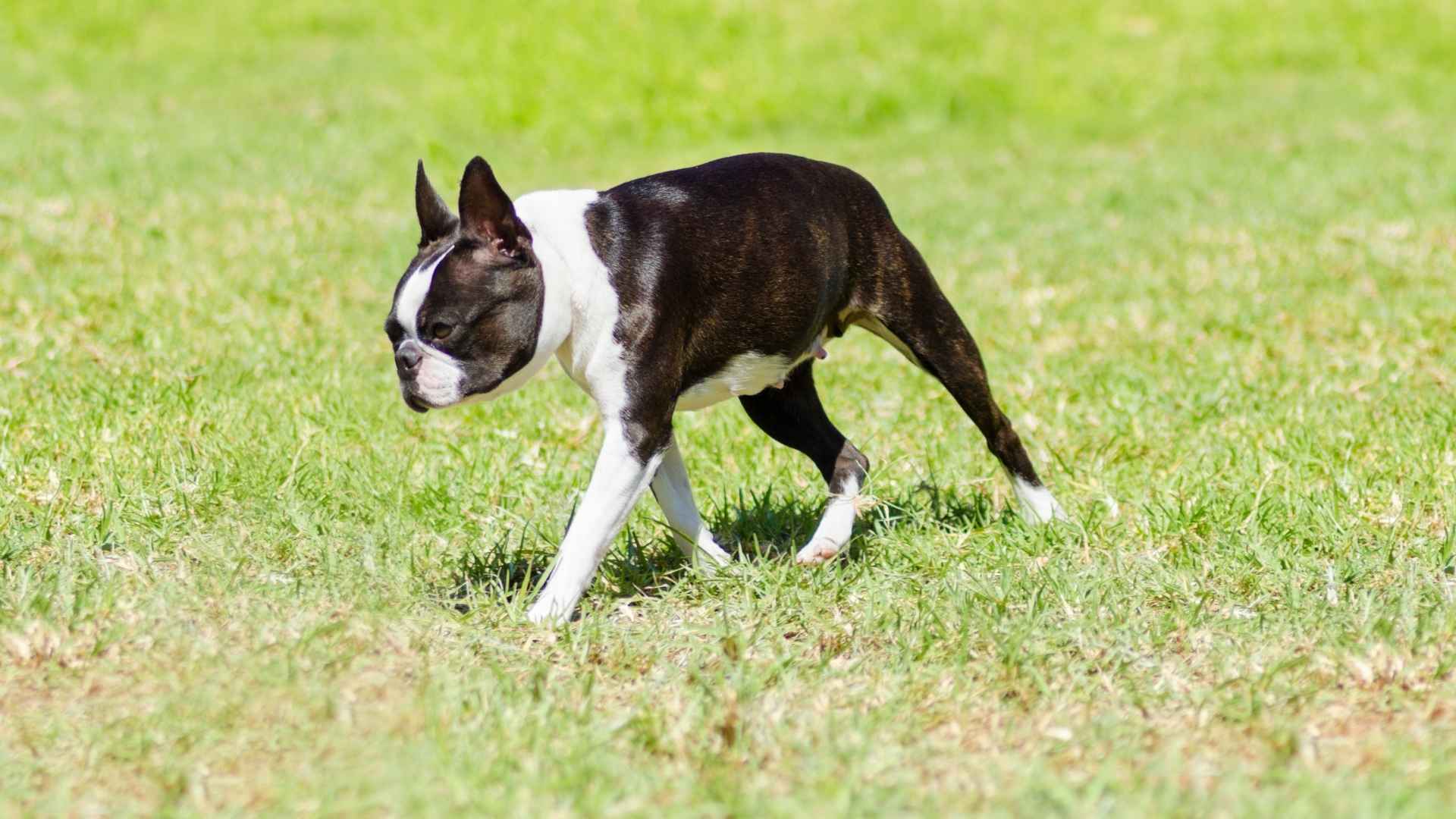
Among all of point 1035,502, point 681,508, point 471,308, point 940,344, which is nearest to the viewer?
point 471,308

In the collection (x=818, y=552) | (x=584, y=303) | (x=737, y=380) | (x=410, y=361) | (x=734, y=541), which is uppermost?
(x=584, y=303)

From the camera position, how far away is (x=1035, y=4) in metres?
20.1

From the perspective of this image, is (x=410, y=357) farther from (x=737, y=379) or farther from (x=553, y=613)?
(x=737, y=379)

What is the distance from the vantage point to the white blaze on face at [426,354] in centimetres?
409

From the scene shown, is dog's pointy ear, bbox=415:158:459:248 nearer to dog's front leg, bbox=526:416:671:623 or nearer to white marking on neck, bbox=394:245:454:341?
white marking on neck, bbox=394:245:454:341

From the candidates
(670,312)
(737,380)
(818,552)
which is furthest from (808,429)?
(670,312)

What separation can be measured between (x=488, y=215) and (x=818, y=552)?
152 centimetres

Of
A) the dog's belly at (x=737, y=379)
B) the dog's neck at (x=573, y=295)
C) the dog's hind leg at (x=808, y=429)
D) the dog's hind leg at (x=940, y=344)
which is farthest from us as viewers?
the dog's hind leg at (x=808, y=429)

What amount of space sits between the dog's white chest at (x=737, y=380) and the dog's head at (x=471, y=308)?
2.09 ft

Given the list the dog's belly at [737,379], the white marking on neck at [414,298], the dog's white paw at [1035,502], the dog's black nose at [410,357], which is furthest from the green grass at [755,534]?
the white marking on neck at [414,298]

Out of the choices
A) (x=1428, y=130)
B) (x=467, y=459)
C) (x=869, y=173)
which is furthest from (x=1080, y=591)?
(x=1428, y=130)

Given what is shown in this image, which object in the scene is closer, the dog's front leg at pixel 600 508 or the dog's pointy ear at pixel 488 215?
the dog's pointy ear at pixel 488 215

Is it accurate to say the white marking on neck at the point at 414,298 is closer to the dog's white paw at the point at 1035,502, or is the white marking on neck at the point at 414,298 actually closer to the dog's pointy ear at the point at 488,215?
the dog's pointy ear at the point at 488,215

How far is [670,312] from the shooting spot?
438cm
